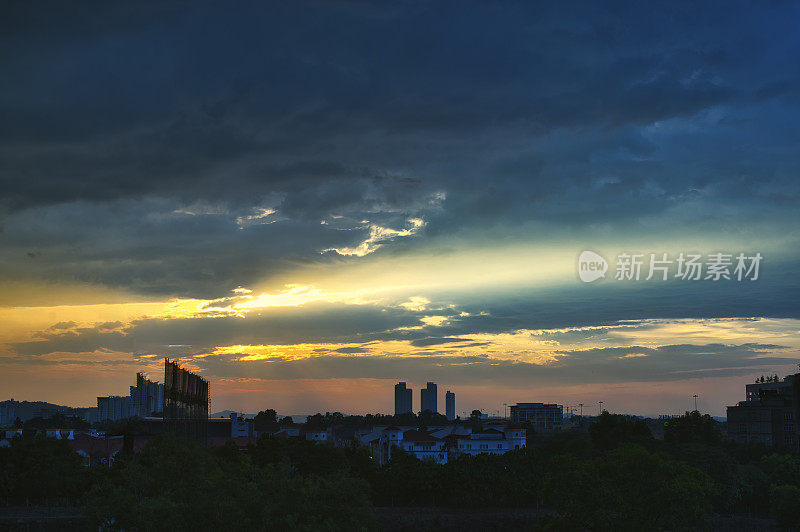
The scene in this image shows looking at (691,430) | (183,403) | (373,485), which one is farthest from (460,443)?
(183,403)

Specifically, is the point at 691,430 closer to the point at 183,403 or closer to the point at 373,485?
the point at 373,485

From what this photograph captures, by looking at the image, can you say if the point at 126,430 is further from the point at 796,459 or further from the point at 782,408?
the point at 782,408

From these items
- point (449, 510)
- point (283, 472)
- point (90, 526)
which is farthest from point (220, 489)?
point (449, 510)

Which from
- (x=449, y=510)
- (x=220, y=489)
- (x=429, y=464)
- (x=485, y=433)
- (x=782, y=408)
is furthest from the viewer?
(x=782, y=408)

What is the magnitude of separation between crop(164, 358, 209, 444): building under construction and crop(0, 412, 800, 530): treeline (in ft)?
12.8

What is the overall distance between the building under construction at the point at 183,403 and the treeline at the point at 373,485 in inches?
153

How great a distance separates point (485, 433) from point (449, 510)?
35228mm

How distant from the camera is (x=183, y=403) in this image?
2510 inches

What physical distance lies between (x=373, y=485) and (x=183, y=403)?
24351 millimetres

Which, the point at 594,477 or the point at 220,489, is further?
the point at 220,489

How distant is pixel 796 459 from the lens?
76.4m

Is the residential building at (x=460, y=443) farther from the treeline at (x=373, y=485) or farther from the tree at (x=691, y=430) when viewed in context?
the tree at (x=691, y=430)

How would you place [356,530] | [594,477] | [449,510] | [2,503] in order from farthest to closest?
[449,510]
[2,503]
[594,477]
[356,530]

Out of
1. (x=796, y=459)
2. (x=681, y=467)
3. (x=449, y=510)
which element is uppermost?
(x=681, y=467)
